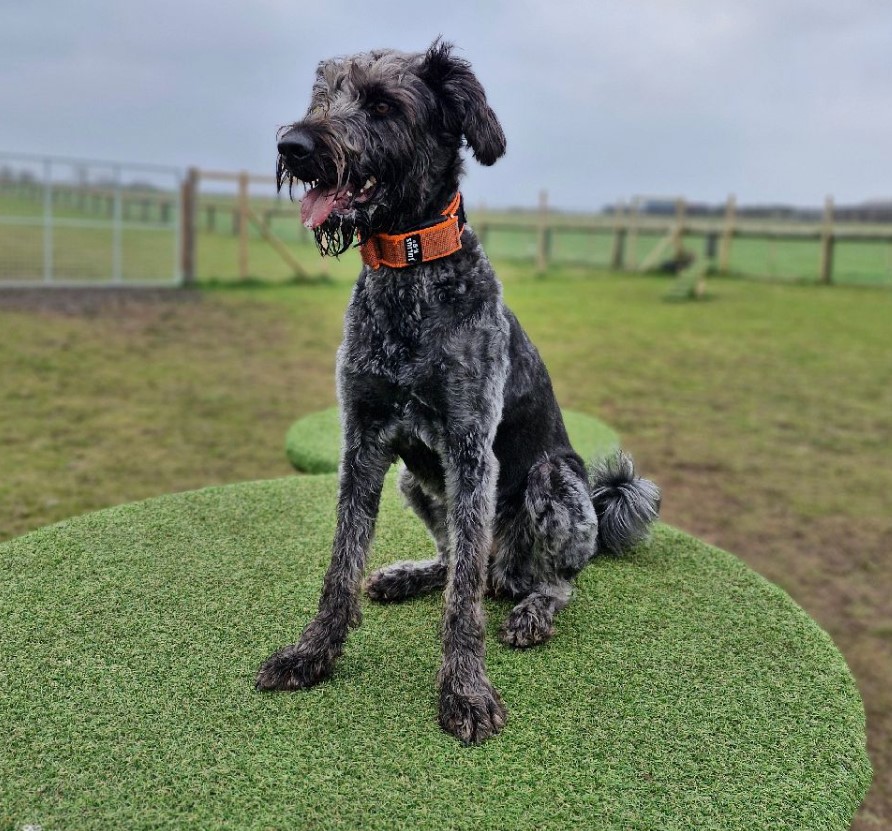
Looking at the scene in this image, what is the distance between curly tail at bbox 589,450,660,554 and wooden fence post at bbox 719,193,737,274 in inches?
1027

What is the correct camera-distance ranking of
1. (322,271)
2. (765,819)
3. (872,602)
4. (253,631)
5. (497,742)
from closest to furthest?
(765,819) → (497,742) → (253,631) → (872,602) → (322,271)

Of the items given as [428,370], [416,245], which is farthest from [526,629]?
[416,245]

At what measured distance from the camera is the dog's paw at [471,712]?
10.1 ft

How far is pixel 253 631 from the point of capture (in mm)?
3738

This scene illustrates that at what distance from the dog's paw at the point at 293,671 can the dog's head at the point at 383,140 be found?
159 centimetres

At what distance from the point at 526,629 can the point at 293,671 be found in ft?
3.37

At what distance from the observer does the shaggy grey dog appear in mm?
2922

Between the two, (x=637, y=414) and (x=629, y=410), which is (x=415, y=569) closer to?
(x=637, y=414)

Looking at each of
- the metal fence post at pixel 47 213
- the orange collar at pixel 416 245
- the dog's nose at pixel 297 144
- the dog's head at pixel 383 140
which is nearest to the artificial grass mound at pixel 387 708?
the orange collar at pixel 416 245

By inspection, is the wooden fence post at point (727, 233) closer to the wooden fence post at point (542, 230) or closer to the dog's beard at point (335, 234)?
the wooden fence post at point (542, 230)

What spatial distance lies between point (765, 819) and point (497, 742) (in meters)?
0.92

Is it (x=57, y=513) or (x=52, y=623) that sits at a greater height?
(x=52, y=623)

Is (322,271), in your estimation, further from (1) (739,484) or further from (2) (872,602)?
(2) (872,602)

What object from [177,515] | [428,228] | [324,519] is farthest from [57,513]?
[428,228]
